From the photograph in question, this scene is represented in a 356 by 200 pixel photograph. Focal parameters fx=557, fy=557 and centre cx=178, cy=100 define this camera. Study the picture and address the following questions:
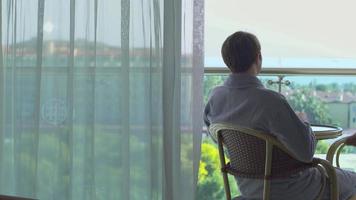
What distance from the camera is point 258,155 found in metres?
2.07

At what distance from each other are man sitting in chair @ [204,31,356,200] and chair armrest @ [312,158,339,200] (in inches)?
1.5

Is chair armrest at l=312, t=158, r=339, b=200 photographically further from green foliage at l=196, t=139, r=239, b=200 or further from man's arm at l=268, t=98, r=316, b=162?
green foliage at l=196, t=139, r=239, b=200

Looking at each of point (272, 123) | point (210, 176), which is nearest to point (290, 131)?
point (272, 123)

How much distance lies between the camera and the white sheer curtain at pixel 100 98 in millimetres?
2680

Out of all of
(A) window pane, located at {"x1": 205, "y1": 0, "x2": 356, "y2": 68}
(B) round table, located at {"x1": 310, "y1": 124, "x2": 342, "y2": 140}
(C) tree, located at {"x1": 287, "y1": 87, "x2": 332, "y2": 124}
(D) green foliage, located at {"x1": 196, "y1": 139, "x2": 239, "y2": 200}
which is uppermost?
(A) window pane, located at {"x1": 205, "y1": 0, "x2": 356, "y2": 68}

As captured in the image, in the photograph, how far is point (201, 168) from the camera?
9.91 ft

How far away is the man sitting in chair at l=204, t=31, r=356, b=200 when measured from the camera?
6.71 feet

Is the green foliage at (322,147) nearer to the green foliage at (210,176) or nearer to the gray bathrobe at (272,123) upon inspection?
the green foliage at (210,176)

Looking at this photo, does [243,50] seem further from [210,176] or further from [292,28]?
[210,176]

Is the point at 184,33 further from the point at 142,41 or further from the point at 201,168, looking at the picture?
the point at 201,168

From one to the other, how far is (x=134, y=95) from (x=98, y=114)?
208 millimetres

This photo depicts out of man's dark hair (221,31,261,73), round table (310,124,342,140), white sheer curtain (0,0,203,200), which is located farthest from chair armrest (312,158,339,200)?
white sheer curtain (0,0,203,200)

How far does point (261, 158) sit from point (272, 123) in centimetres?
14

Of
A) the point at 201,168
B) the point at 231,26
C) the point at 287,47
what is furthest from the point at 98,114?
the point at 287,47
